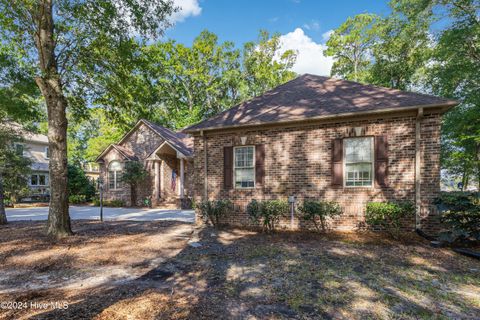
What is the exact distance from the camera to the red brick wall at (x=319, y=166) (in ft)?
21.8

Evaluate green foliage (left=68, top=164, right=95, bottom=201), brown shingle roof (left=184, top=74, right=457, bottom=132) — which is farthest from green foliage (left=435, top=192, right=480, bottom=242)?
green foliage (left=68, top=164, right=95, bottom=201)

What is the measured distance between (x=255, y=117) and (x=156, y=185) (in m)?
11.1

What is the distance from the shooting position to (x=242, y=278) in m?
4.14

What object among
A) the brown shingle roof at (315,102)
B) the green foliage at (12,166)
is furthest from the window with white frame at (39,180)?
the brown shingle roof at (315,102)

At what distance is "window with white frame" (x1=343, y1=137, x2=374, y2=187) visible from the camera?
7.36 metres

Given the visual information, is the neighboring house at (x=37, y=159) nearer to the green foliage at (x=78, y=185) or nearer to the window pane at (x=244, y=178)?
the green foliage at (x=78, y=185)

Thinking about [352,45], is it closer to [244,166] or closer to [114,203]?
[244,166]

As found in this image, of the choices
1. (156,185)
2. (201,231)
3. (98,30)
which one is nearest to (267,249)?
(201,231)

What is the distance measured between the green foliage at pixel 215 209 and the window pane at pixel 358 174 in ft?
13.4

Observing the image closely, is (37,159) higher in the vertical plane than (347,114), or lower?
lower

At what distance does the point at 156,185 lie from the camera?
1716 cm

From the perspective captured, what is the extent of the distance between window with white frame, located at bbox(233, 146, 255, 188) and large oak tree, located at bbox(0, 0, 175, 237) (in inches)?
191

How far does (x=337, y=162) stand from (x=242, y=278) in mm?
4955

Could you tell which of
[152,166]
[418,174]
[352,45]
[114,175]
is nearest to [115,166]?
[114,175]
